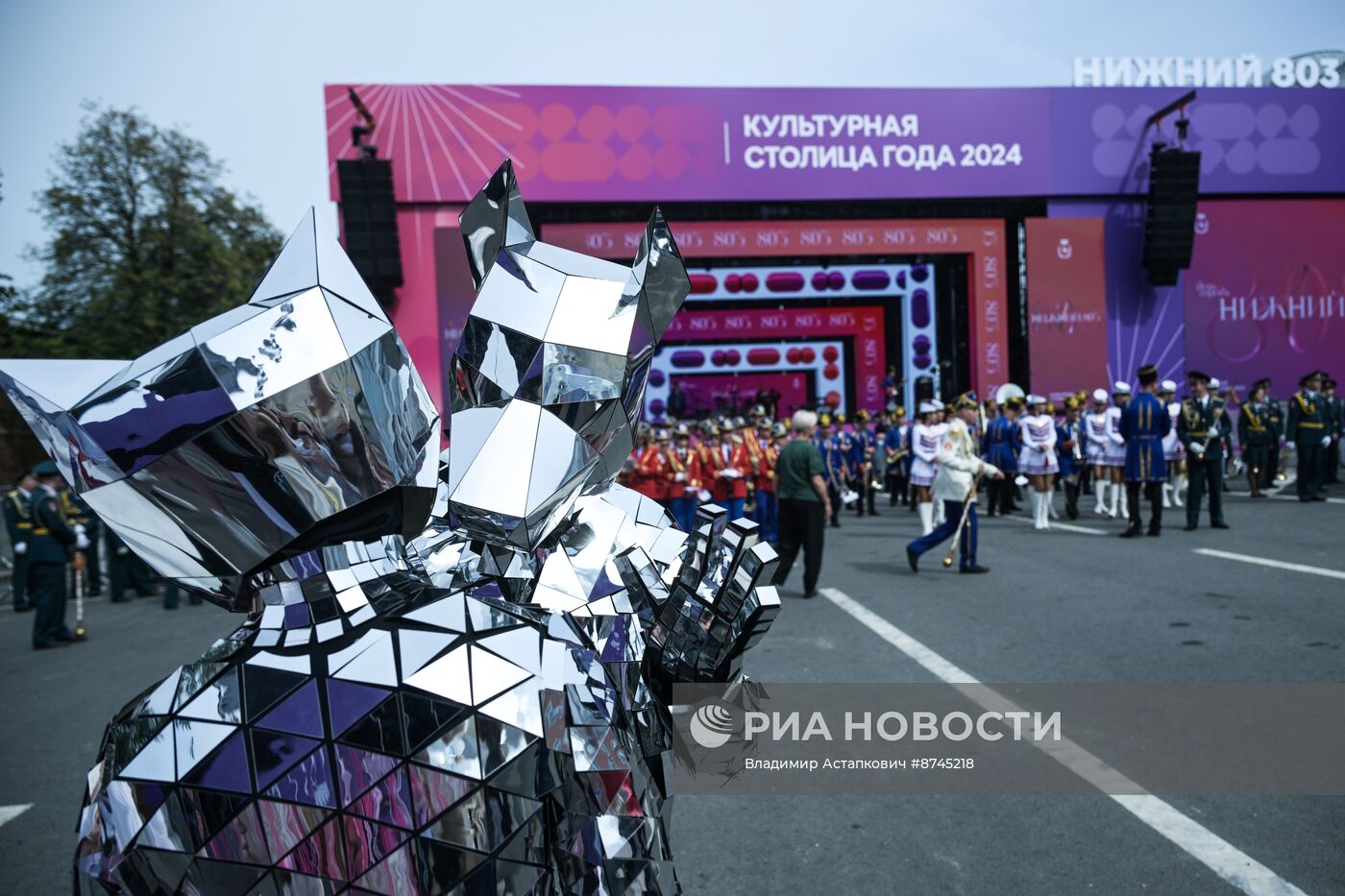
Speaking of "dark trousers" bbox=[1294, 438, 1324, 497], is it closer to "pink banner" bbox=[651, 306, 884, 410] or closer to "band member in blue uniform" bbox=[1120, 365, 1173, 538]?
"band member in blue uniform" bbox=[1120, 365, 1173, 538]

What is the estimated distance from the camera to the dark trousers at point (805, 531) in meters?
7.56

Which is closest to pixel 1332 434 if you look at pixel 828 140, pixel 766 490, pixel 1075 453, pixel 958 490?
pixel 1075 453

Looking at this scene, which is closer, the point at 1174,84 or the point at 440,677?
the point at 440,677

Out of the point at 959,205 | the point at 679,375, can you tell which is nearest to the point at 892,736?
the point at 959,205

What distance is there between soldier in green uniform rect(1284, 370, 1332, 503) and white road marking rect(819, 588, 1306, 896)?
10300 millimetres

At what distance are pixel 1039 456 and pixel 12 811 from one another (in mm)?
11602

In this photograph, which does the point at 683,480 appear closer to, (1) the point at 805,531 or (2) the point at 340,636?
(1) the point at 805,531

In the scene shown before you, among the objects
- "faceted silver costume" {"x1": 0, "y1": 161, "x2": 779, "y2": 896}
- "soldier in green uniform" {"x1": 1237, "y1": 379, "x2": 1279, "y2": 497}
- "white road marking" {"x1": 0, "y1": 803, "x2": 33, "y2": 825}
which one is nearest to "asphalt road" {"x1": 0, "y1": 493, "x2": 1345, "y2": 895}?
"white road marking" {"x1": 0, "y1": 803, "x2": 33, "y2": 825}

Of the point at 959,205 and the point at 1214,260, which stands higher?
the point at 959,205

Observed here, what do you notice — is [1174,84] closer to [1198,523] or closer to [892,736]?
[1198,523]

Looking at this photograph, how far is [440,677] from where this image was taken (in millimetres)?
938

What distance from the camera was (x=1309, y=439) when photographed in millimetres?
12289

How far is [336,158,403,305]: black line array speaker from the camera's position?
1636 centimetres

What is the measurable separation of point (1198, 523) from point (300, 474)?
11.9 metres
